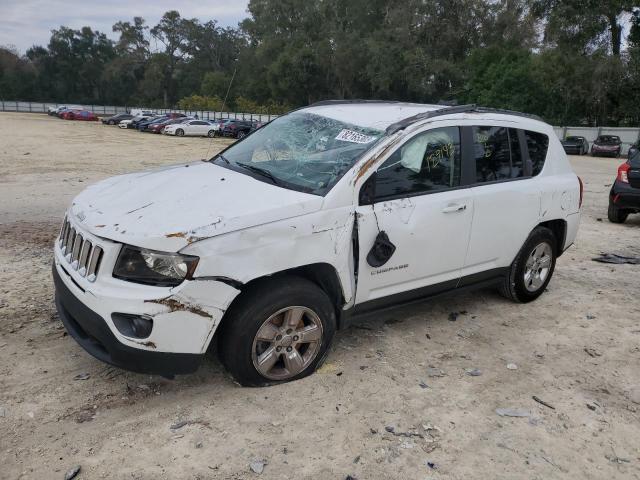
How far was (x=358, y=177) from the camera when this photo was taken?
3.56 m

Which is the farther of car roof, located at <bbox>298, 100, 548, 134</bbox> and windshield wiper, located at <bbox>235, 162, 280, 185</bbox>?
car roof, located at <bbox>298, 100, 548, 134</bbox>

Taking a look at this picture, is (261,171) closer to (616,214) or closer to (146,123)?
(616,214)

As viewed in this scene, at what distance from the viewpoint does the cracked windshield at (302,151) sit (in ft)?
12.0

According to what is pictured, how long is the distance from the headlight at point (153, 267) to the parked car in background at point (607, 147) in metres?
34.9

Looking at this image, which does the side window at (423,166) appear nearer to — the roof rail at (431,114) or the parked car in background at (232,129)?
the roof rail at (431,114)

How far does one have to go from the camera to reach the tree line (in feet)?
133

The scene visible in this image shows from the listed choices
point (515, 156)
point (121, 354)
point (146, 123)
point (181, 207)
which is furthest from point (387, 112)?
point (146, 123)

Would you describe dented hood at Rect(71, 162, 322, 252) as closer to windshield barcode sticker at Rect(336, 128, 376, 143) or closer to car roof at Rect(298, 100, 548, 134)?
windshield barcode sticker at Rect(336, 128, 376, 143)

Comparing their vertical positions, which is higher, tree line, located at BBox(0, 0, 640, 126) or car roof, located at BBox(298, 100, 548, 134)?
tree line, located at BBox(0, 0, 640, 126)

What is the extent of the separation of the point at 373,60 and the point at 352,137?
172 feet

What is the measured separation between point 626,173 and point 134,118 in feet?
142

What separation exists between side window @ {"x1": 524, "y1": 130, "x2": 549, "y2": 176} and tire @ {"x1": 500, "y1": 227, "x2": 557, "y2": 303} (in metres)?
0.57

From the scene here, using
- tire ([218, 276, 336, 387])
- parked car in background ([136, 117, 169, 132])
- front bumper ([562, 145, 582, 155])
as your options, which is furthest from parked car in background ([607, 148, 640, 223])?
parked car in background ([136, 117, 169, 132])

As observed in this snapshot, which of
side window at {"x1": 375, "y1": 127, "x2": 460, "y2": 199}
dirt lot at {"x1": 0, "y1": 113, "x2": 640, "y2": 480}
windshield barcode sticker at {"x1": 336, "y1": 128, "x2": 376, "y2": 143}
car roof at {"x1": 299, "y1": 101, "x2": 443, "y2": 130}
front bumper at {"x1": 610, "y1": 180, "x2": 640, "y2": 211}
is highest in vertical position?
car roof at {"x1": 299, "y1": 101, "x2": 443, "y2": 130}
